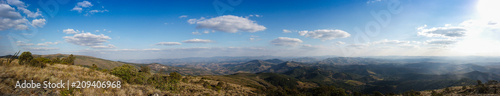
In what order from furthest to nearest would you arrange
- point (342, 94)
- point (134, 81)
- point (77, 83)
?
point (342, 94) < point (134, 81) < point (77, 83)

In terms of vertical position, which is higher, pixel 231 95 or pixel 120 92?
pixel 120 92

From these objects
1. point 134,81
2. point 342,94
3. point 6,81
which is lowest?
point 342,94

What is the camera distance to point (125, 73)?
34.7 meters

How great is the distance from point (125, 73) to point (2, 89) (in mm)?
25269

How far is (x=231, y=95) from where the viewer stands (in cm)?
4059

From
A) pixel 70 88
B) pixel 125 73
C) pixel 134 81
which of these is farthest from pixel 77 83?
pixel 125 73

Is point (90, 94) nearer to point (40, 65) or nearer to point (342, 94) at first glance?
point (40, 65)

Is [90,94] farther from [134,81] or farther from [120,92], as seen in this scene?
[134,81]

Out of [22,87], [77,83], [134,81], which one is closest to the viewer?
[22,87]

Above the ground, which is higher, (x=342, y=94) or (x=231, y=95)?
(x=231, y=95)

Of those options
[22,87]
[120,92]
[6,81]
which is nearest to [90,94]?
[120,92]

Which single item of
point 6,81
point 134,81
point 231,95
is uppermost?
point 6,81

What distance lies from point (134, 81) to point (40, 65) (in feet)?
39.8

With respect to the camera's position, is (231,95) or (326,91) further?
(326,91)
